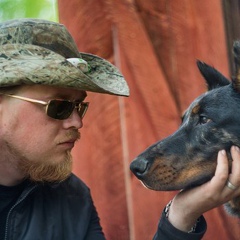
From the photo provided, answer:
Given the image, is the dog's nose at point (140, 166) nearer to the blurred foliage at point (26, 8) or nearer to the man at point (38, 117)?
the man at point (38, 117)

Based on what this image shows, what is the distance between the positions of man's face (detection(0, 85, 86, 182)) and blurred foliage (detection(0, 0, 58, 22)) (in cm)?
612

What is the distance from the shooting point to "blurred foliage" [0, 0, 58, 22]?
8.50m

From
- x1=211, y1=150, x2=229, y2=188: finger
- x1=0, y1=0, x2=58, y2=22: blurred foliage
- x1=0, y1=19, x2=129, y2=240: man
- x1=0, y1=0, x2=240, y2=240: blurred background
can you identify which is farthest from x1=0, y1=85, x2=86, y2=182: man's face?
x1=0, y1=0, x2=58, y2=22: blurred foliage

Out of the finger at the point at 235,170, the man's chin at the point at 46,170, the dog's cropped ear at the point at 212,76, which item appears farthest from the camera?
the dog's cropped ear at the point at 212,76

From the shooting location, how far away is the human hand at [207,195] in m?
2.24

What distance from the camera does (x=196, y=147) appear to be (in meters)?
2.47

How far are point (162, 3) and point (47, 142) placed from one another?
1475mm

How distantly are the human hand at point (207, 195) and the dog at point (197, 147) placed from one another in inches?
2.6

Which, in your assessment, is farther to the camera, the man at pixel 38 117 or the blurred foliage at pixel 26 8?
the blurred foliage at pixel 26 8

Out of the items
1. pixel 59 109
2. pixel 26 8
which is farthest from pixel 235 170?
pixel 26 8

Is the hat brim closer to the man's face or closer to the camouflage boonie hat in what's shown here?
the camouflage boonie hat

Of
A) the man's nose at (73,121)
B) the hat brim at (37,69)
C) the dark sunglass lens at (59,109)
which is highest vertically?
the hat brim at (37,69)

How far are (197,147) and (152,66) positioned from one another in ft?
3.41

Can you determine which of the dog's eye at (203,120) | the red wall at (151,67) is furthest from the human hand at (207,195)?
the red wall at (151,67)
